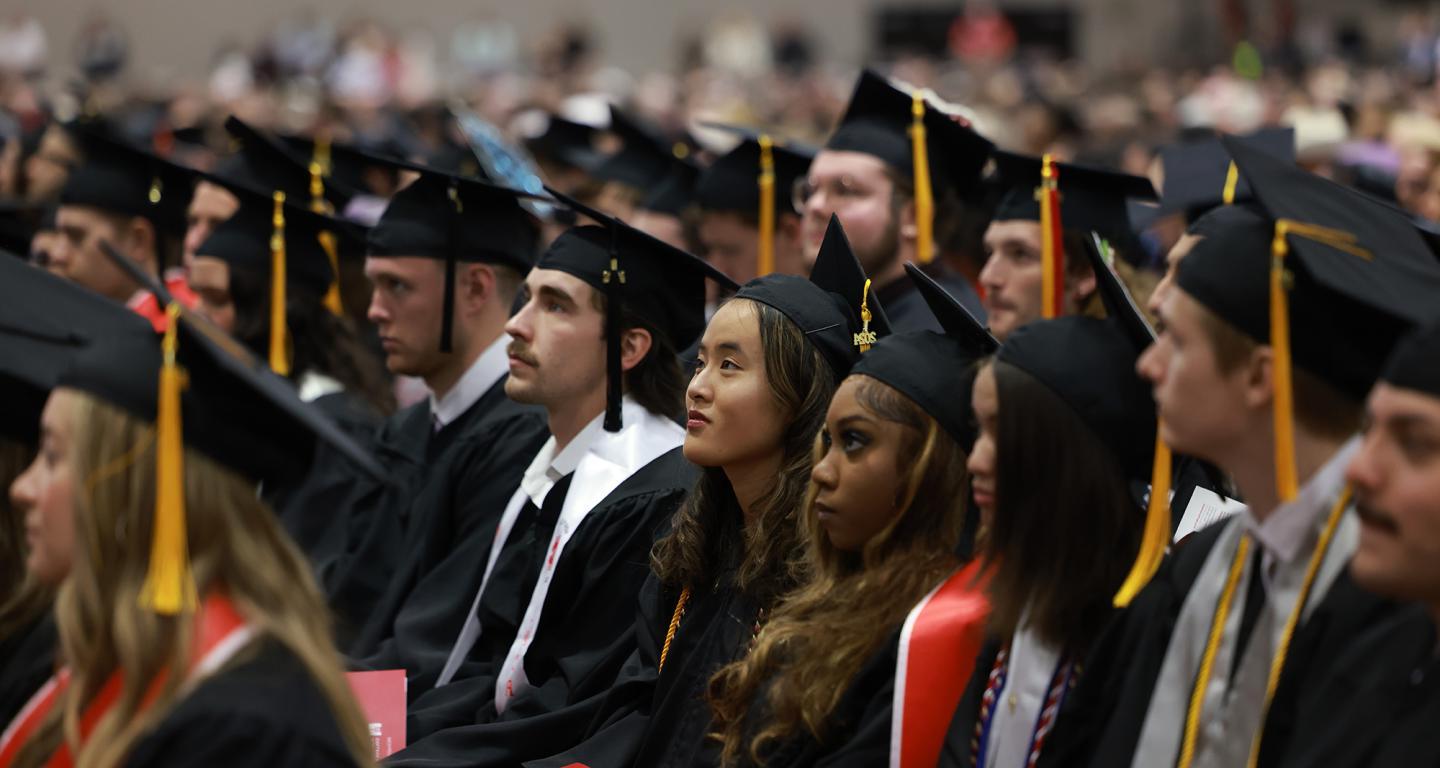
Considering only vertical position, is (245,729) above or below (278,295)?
below

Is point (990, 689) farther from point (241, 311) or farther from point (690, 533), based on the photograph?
point (241, 311)

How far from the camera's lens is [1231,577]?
249 cm

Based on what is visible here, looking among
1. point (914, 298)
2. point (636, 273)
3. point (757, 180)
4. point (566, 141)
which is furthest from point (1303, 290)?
point (566, 141)

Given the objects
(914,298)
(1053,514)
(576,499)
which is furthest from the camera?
(914,298)

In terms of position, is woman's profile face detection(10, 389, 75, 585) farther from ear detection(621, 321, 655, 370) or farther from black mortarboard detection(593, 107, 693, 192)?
black mortarboard detection(593, 107, 693, 192)

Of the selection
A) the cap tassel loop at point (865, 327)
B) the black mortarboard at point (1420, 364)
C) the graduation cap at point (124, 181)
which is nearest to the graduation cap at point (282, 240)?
the graduation cap at point (124, 181)

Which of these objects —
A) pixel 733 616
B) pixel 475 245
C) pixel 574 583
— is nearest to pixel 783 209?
pixel 475 245

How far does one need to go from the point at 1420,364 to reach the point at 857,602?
4.48 feet

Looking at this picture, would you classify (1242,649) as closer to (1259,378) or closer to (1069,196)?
(1259,378)

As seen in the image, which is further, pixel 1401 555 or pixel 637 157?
pixel 637 157

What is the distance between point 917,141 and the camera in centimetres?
575

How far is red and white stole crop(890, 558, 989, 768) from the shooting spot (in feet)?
9.73

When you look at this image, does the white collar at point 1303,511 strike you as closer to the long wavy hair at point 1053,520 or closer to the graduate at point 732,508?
the long wavy hair at point 1053,520

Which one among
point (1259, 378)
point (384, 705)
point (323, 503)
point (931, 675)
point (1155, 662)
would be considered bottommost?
point (384, 705)
